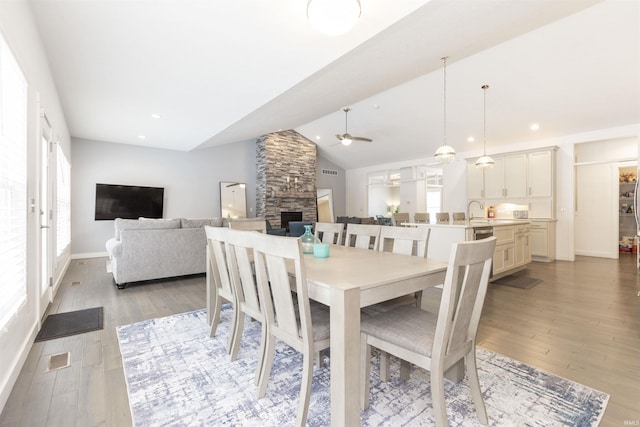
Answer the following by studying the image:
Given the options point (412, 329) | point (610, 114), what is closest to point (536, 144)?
point (610, 114)

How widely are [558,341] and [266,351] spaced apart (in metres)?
2.40

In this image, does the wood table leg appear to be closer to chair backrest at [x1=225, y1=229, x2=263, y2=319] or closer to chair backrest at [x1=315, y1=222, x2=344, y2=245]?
chair backrest at [x1=225, y1=229, x2=263, y2=319]

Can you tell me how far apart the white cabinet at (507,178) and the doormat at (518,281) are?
8.96 feet

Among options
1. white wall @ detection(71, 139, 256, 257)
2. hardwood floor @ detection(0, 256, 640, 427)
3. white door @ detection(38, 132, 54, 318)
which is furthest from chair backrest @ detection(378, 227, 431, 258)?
white wall @ detection(71, 139, 256, 257)

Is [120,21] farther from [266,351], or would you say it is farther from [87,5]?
[266,351]

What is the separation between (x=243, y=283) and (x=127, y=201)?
6.76m

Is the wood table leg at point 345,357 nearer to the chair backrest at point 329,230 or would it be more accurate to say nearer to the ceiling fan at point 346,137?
the chair backrest at point 329,230

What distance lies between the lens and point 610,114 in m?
5.30

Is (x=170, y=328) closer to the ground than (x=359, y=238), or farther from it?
closer to the ground

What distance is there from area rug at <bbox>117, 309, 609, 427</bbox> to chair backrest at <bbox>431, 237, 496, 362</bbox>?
48 cm

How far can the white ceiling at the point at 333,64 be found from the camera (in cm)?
250

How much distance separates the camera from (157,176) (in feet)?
25.5

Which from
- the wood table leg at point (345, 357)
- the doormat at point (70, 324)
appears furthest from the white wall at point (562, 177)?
the doormat at point (70, 324)

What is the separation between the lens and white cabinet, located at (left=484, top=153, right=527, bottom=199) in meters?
6.66
